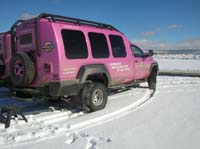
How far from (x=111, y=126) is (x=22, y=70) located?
247cm

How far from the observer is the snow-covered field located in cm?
454

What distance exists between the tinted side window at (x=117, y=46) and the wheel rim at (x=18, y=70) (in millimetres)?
2724

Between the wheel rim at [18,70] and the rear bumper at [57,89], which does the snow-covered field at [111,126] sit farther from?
the wheel rim at [18,70]

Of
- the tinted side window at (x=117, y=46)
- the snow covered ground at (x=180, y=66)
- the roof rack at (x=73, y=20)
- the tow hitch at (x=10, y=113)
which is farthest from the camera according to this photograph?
the snow covered ground at (x=180, y=66)

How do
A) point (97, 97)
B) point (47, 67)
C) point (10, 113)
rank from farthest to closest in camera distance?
point (97, 97), point (47, 67), point (10, 113)

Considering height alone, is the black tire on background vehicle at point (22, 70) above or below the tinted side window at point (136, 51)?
below

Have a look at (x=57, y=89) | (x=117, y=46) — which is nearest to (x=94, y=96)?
(x=57, y=89)

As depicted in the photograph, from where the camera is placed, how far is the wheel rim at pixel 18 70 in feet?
20.4

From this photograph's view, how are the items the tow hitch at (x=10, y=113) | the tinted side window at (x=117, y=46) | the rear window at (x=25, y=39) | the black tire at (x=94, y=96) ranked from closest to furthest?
the tow hitch at (x=10, y=113)
the rear window at (x=25, y=39)
the black tire at (x=94, y=96)
the tinted side window at (x=117, y=46)

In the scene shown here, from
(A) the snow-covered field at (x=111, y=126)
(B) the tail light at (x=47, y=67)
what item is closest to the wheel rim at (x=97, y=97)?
(A) the snow-covered field at (x=111, y=126)

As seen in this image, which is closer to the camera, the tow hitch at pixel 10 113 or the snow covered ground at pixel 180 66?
the tow hitch at pixel 10 113

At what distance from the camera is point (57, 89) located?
5.84 metres

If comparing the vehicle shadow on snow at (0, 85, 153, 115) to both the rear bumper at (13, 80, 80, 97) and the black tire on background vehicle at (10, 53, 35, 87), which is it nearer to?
the rear bumper at (13, 80, 80, 97)

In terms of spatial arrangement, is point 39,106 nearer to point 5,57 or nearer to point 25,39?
point 5,57
